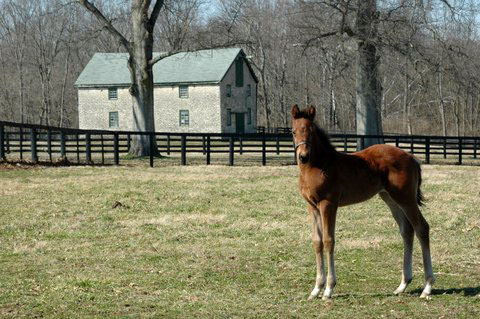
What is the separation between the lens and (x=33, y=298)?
803cm

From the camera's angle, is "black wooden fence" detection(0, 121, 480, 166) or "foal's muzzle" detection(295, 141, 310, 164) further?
"black wooden fence" detection(0, 121, 480, 166)

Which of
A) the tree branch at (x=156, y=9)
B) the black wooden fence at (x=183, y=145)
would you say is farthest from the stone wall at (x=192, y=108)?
the tree branch at (x=156, y=9)

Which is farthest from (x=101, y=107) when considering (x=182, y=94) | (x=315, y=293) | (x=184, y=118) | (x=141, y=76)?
(x=315, y=293)

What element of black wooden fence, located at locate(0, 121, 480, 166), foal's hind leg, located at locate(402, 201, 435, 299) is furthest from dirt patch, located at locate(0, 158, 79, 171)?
foal's hind leg, located at locate(402, 201, 435, 299)

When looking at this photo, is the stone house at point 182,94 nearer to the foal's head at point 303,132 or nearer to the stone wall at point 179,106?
the stone wall at point 179,106

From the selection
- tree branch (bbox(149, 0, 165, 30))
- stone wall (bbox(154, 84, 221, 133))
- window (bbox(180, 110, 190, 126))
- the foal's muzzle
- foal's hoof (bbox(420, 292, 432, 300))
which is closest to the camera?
the foal's muzzle

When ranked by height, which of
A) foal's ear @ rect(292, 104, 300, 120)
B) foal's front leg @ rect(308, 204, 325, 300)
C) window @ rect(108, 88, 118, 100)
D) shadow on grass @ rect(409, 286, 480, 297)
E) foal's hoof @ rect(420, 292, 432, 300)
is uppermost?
window @ rect(108, 88, 118, 100)

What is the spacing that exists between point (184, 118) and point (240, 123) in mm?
4843

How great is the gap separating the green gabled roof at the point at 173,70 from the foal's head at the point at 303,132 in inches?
1895

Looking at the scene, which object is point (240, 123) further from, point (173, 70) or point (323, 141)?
point (323, 141)

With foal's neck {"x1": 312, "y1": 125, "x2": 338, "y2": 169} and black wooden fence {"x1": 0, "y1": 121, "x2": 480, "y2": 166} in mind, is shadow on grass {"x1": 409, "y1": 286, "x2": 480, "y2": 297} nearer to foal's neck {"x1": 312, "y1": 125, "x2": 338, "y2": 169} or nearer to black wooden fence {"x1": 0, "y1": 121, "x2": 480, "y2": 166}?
foal's neck {"x1": 312, "y1": 125, "x2": 338, "y2": 169}

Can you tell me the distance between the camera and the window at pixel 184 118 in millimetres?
57219

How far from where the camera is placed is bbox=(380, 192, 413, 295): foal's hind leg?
320 inches

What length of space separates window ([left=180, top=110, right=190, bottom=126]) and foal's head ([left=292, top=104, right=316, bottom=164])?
A: 163 ft
